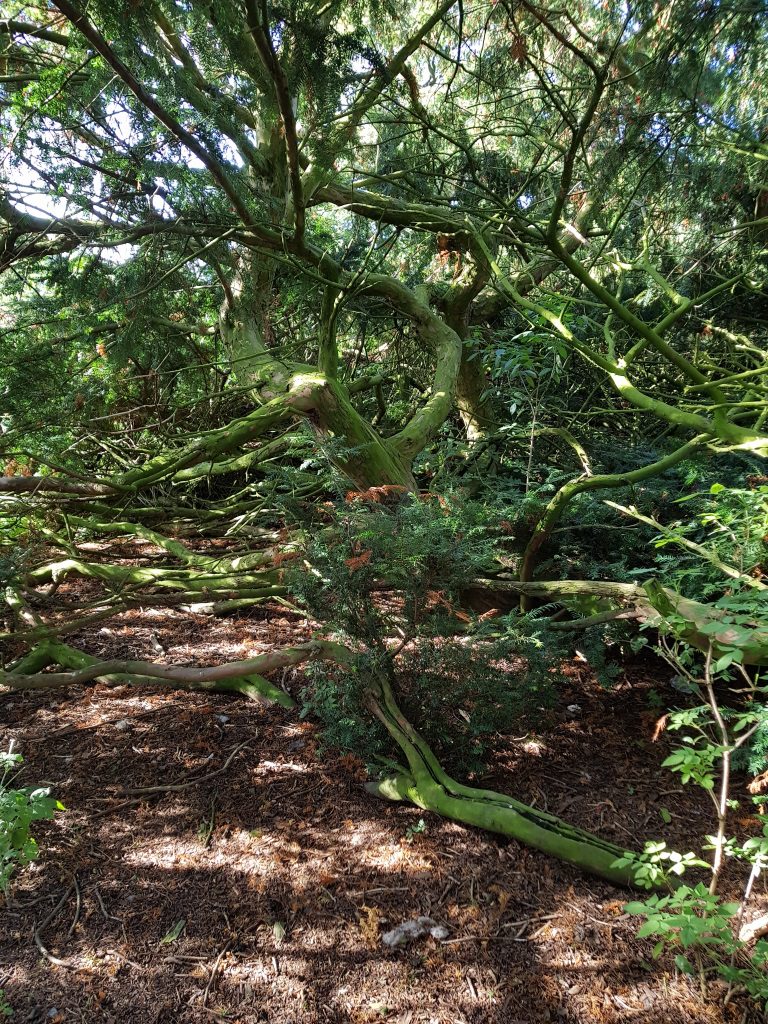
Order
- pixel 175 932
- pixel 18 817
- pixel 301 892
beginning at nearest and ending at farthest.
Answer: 1. pixel 18 817
2. pixel 175 932
3. pixel 301 892

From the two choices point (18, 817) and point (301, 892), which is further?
point (301, 892)

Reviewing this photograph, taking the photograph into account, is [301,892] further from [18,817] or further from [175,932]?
[18,817]

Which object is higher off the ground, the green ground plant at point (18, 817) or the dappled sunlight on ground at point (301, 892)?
the green ground plant at point (18, 817)

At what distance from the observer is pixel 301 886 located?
2498 millimetres

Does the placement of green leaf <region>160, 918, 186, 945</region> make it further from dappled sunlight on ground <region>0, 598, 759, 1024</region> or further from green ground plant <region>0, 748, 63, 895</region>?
green ground plant <region>0, 748, 63, 895</region>

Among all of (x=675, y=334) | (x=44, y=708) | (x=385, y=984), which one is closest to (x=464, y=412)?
(x=675, y=334)

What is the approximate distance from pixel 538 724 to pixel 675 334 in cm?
424

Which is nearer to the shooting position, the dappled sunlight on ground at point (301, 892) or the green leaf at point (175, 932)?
the dappled sunlight on ground at point (301, 892)

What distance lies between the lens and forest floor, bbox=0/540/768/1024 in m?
A: 2.01

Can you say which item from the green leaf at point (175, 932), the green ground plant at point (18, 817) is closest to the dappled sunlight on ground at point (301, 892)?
the green leaf at point (175, 932)

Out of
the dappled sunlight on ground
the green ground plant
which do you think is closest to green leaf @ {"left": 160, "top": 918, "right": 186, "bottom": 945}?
the dappled sunlight on ground

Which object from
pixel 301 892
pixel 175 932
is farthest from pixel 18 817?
pixel 301 892

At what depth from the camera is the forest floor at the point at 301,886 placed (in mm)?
2006

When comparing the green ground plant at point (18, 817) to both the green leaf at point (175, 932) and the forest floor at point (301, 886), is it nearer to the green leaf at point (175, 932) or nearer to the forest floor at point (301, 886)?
the forest floor at point (301, 886)
